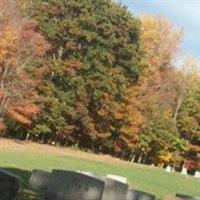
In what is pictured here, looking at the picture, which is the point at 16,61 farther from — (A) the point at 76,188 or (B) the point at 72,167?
(A) the point at 76,188

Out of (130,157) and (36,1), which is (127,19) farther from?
(130,157)

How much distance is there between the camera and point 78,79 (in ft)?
186

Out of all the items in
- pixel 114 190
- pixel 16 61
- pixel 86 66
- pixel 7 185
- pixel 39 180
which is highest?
pixel 86 66

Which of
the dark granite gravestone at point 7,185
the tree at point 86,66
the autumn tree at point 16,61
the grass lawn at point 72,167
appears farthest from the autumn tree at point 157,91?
the dark granite gravestone at point 7,185

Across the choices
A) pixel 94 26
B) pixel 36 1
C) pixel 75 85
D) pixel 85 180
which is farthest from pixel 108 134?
pixel 85 180

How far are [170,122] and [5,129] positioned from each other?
2376cm

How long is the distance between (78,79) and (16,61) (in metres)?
10.1

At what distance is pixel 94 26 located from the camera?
190 feet

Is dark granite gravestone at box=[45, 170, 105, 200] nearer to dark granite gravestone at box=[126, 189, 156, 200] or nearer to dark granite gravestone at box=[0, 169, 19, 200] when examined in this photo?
dark granite gravestone at box=[126, 189, 156, 200]

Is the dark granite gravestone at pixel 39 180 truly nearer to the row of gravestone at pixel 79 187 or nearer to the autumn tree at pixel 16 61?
the row of gravestone at pixel 79 187

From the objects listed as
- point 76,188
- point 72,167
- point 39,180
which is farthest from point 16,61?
point 76,188

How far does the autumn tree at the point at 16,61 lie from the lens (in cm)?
4584

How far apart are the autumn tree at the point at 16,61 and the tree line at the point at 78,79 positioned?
0.06m

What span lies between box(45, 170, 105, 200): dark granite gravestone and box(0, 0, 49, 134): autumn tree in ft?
103
